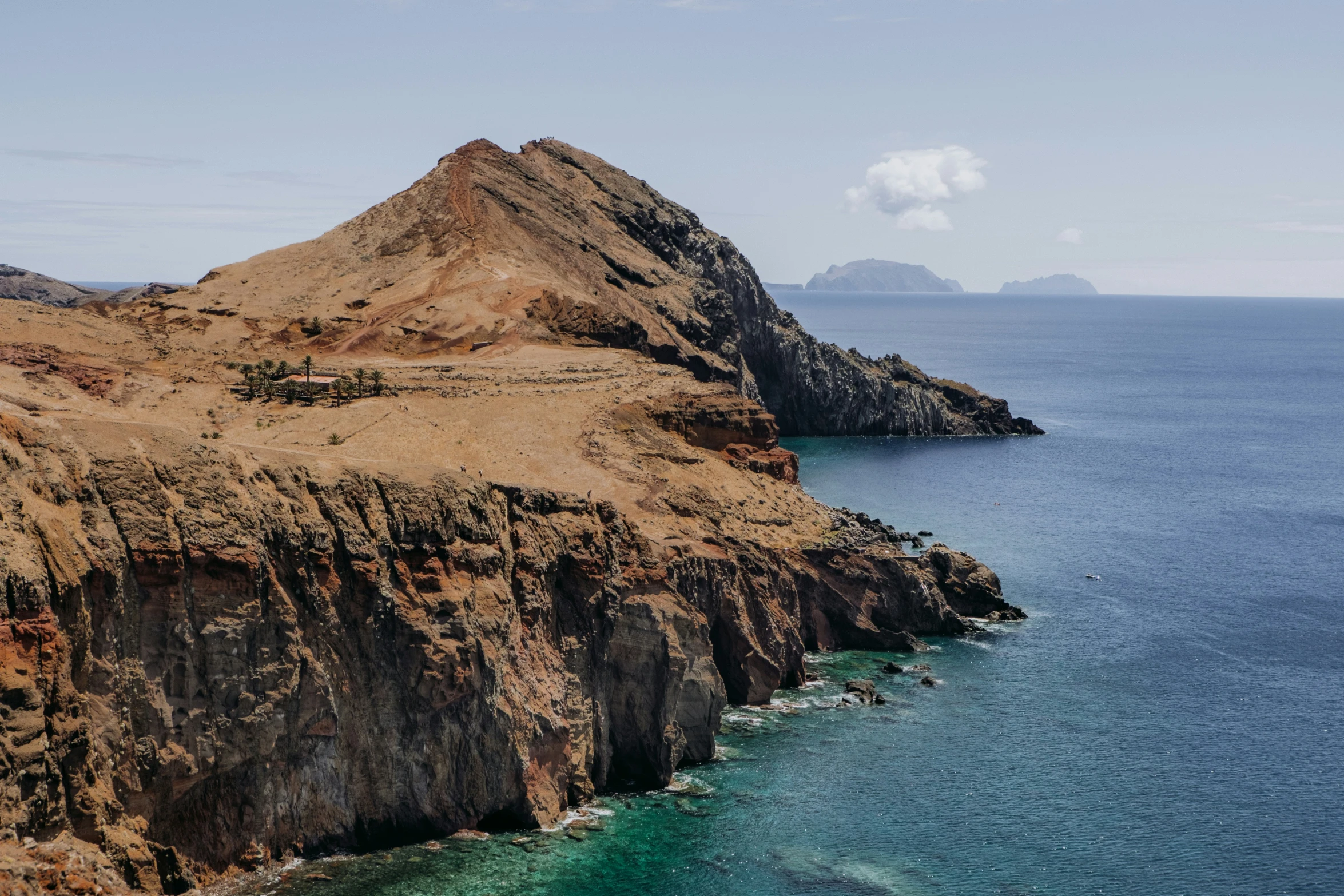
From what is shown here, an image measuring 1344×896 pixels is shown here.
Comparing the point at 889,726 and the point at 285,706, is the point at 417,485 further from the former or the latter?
the point at 889,726

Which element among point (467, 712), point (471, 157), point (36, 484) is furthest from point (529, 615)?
point (471, 157)

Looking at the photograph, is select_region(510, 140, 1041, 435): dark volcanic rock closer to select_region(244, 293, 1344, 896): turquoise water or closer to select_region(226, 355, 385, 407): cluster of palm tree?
select_region(226, 355, 385, 407): cluster of palm tree

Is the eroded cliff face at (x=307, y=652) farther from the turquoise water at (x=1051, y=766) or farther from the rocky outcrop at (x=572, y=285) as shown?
the rocky outcrop at (x=572, y=285)

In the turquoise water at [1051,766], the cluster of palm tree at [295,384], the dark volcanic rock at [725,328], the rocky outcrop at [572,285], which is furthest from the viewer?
the dark volcanic rock at [725,328]

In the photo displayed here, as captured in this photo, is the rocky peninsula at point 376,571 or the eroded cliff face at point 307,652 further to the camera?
the rocky peninsula at point 376,571

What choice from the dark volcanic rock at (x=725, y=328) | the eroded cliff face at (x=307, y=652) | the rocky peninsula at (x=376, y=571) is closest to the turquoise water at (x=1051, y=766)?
the eroded cliff face at (x=307, y=652)

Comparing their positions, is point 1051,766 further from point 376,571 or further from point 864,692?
point 376,571
